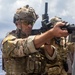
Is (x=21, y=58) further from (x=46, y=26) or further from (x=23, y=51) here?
(x=46, y=26)

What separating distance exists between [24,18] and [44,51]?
742 mm

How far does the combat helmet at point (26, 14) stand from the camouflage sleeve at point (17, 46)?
393mm

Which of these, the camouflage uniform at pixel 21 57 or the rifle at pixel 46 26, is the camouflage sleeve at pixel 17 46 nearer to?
the camouflage uniform at pixel 21 57

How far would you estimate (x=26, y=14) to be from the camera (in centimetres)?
536

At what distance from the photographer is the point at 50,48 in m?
5.57

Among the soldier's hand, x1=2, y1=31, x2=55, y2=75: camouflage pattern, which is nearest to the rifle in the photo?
the soldier's hand

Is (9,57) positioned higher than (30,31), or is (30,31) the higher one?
(30,31)

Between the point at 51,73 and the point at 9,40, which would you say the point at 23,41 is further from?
the point at 51,73

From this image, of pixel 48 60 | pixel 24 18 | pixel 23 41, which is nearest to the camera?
pixel 23 41

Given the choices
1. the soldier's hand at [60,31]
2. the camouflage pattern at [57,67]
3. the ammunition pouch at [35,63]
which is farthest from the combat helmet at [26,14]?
the soldier's hand at [60,31]

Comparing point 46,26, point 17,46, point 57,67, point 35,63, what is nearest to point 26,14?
point 46,26

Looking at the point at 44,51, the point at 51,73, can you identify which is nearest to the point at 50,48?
the point at 44,51

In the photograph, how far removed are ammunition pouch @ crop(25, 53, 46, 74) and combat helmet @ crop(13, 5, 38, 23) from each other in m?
0.66

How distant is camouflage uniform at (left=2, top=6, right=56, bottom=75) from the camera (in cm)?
494
